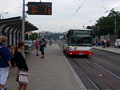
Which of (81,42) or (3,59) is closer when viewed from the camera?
(3,59)

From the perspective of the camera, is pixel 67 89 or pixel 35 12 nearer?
pixel 67 89

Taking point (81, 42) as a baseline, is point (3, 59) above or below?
below

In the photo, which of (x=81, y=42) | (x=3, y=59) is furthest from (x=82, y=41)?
(x=3, y=59)

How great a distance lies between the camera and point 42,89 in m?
6.29

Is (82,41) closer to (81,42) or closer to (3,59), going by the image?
(81,42)

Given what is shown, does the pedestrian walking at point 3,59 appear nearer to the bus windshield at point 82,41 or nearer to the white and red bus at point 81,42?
the white and red bus at point 81,42

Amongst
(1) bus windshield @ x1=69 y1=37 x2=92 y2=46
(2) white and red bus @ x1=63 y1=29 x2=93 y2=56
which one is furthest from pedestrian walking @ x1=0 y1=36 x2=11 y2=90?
(1) bus windshield @ x1=69 y1=37 x2=92 y2=46

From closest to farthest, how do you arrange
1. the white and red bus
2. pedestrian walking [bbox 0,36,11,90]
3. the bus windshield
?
1. pedestrian walking [bbox 0,36,11,90]
2. the white and red bus
3. the bus windshield

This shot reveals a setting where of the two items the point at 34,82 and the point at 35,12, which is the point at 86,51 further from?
the point at 34,82

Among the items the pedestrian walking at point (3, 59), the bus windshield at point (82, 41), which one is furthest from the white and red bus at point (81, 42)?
the pedestrian walking at point (3, 59)

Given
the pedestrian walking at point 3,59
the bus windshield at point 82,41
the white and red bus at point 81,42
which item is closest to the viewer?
the pedestrian walking at point 3,59

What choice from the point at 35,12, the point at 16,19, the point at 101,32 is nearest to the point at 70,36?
the point at 35,12

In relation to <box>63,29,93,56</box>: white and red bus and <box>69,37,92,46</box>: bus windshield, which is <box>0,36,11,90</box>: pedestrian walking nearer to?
<box>63,29,93,56</box>: white and red bus

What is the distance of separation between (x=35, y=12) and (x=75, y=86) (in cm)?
898
